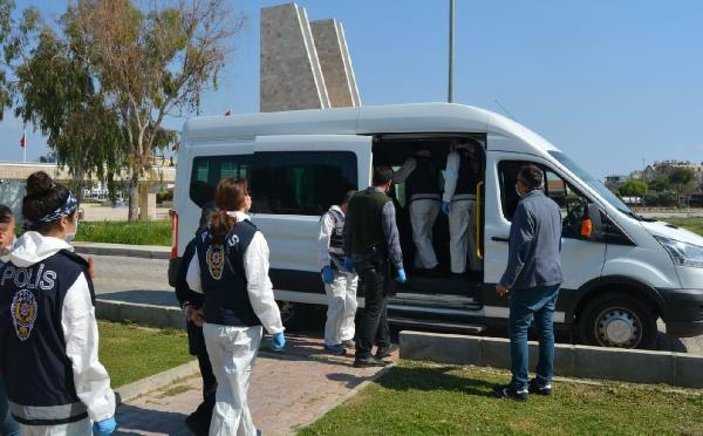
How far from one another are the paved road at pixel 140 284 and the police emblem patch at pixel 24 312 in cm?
613

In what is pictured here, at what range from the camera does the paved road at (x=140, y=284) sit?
7.85 m

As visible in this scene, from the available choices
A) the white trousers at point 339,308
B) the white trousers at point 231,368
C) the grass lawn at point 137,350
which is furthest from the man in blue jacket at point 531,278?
the grass lawn at point 137,350

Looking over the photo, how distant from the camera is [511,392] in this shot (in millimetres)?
5512

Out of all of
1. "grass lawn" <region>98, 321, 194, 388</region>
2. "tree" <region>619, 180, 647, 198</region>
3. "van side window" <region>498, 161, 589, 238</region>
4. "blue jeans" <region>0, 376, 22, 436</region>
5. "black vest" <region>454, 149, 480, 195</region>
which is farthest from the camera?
"tree" <region>619, 180, 647, 198</region>

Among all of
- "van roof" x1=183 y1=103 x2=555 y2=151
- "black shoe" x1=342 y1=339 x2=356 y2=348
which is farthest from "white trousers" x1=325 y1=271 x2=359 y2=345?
"van roof" x1=183 y1=103 x2=555 y2=151

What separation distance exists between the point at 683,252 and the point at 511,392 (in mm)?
2414

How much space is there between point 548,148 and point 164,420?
187 inches

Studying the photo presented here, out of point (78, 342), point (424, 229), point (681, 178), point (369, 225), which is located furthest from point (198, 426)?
point (681, 178)

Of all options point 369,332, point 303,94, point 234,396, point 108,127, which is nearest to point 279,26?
point 303,94

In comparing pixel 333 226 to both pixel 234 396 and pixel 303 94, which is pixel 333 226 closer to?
pixel 234 396

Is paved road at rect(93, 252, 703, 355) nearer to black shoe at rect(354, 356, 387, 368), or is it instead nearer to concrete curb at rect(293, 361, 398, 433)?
black shoe at rect(354, 356, 387, 368)

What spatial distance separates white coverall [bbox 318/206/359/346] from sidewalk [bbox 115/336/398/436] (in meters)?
0.30

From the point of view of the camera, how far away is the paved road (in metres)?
7.85

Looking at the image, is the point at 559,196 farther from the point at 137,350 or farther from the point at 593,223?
the point at 137,350
